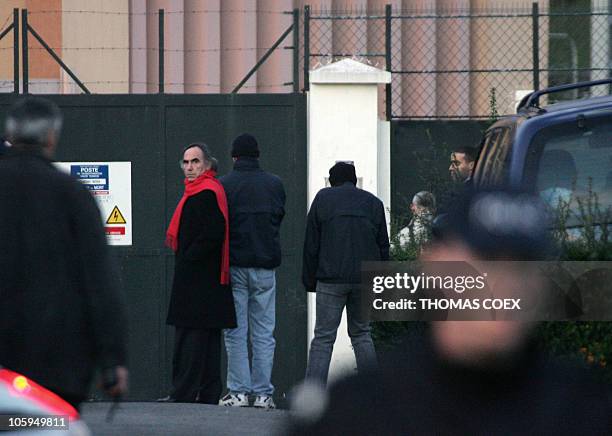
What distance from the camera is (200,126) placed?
11.6m

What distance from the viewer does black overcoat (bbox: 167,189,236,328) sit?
29.6 ft

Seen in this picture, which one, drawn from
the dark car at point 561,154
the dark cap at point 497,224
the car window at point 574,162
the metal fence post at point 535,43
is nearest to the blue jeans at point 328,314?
the dark car at point 561,154

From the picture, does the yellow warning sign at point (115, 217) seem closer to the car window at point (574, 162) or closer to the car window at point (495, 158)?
the car window at point (495, 158)

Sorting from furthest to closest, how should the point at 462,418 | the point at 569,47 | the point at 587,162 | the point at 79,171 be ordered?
the point at 569,47 < the point at 79,171 < the point at 587,162 < the point at 462,418

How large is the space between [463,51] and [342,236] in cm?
484

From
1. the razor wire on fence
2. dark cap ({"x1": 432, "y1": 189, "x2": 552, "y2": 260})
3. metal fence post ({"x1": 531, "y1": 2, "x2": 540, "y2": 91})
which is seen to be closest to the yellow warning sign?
the razor wire on fence

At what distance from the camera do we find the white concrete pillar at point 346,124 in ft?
36.2

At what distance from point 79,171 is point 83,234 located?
704 centimetres

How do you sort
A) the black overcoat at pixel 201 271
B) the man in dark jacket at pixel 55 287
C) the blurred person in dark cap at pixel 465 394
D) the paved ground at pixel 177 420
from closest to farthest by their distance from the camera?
the blurred person in dark cap at pixel 465 394 → the man in dark jacket at pixel 55 287 → the paved ground at pixel 177 420 → the black overcoat at pixel 201 271

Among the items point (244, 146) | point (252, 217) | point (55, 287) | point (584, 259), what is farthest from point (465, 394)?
point (244, 146)

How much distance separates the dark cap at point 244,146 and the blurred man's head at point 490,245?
20.5ft

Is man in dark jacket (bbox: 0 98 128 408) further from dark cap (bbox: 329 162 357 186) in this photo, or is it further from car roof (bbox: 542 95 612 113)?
dark cap (bbox: 329 162 357 186)

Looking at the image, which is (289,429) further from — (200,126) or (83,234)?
(200,126)

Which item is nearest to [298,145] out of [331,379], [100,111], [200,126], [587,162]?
[200,126]
